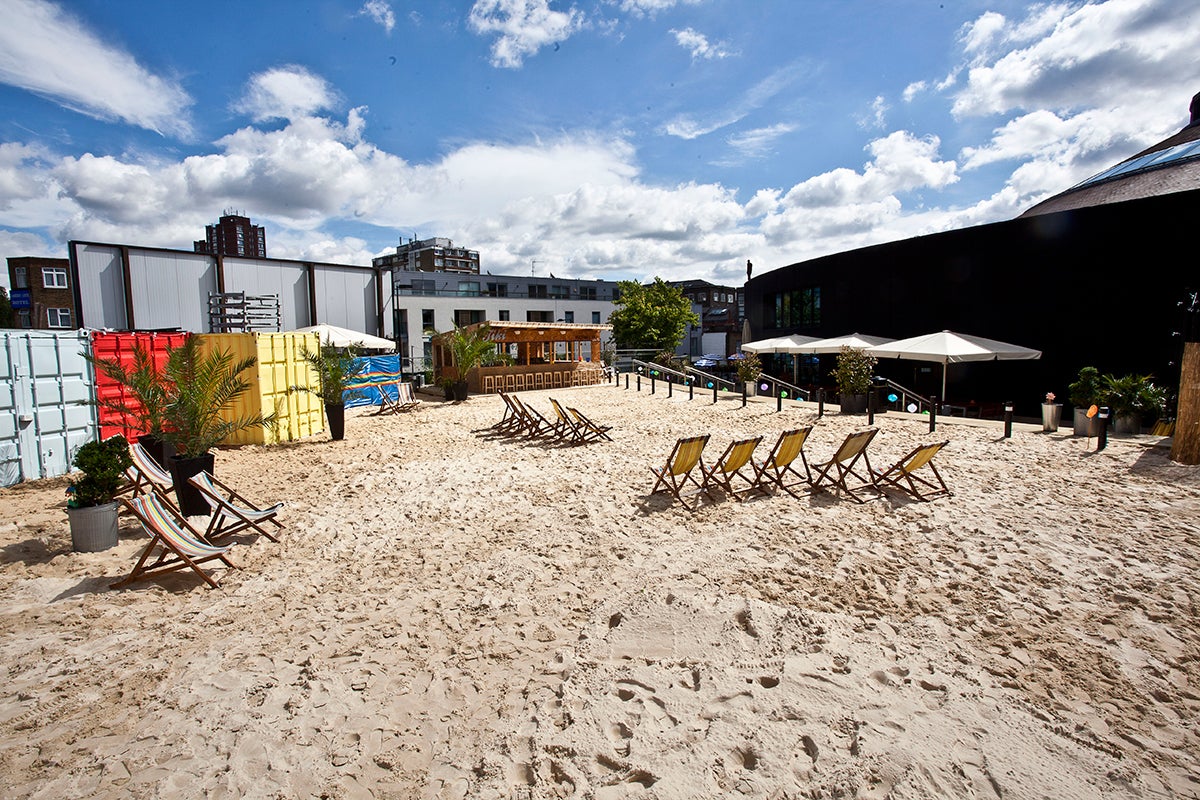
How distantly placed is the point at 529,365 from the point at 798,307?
41.7ft

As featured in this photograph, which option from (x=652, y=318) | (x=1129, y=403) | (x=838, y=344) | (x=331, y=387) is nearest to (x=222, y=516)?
(x=331, y=387)

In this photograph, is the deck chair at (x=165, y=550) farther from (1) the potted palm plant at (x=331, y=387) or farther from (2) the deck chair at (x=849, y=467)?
(2) the deck chair at (x=849, y=467)

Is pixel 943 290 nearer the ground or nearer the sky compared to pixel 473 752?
nearer the sky

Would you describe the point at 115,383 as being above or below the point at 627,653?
above

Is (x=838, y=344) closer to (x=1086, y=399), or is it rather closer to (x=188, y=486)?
(x=1086, y=399)

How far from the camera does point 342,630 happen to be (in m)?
4.32

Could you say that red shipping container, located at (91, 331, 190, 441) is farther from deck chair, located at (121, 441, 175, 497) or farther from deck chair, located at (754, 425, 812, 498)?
deck chair, located at (754, 425, 812, 498)

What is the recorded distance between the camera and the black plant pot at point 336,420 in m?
11.8

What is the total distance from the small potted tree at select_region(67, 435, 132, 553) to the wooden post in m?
13.4

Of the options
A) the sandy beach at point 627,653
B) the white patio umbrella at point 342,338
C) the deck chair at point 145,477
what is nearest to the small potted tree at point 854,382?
the sandy beach at point 627,653

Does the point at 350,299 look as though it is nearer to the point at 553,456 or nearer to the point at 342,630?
the point at 553,456

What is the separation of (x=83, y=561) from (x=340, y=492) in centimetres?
288

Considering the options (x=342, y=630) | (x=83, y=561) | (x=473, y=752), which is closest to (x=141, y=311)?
(x=83, y=561)

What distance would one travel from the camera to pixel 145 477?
6.66 metres
